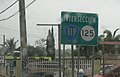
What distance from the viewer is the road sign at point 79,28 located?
9891mm

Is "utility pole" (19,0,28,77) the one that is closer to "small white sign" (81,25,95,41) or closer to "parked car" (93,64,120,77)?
"parked car" (93,64,120,77)

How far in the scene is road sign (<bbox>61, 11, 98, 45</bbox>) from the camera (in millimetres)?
9891

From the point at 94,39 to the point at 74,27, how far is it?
0.69 m

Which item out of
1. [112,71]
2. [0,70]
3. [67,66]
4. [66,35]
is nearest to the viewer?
[66,35]

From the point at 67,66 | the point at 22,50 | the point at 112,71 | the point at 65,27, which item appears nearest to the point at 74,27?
the point at 65,27

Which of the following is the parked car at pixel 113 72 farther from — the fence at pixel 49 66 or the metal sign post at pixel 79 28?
the fence at pixel 49 66

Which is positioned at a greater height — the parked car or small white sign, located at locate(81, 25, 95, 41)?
small white sign, located at locate(81, 25, 95, 41)

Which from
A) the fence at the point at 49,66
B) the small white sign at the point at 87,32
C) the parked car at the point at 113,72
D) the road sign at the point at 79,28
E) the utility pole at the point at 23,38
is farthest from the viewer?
the fence at the point at 49,66

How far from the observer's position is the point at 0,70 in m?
36.6

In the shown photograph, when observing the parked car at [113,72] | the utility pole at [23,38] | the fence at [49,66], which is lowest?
the fence at [49,66]

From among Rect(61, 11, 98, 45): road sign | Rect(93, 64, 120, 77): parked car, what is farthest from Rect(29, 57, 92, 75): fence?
Rect(61, 11, 98, 45): road sign

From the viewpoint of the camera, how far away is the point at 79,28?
9.97m

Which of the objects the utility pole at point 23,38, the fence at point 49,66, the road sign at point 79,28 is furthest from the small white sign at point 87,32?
the fence at point 49,66

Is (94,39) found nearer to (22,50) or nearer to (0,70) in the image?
(22,50)
